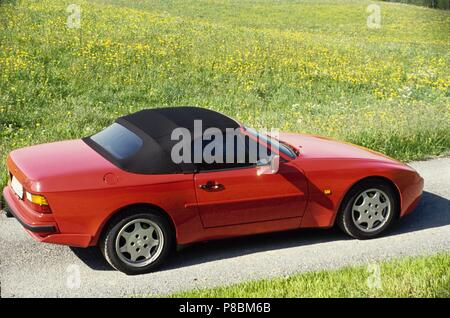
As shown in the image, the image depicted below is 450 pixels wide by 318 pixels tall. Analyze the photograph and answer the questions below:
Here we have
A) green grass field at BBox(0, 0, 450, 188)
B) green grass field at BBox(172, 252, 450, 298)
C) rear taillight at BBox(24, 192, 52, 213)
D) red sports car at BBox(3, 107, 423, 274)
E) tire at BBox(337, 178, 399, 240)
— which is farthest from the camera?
green grass field at BBox(0, 0, 450, 188)

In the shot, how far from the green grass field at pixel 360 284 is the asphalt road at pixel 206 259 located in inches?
16.4

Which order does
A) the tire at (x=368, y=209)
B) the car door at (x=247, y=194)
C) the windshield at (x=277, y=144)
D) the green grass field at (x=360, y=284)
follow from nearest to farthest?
the green grass field at (x=360, y=284) → the car door at (x=247, y=194) → the windshield at (x=277, y=144) → the tire at (x=368, y=209)

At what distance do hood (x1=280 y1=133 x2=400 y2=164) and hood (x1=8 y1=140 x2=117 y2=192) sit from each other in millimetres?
2120

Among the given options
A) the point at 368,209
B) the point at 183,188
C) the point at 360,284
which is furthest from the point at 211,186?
the point at 368,209

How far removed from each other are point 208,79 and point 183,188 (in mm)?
12200

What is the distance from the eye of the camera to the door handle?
243 inches

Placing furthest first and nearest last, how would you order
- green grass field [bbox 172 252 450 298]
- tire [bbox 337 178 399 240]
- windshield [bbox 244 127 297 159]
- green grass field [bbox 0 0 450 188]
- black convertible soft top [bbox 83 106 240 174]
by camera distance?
green grass field [bbox 0 0 450 188] < tire [bbox 337 178 399 240] < windshield [bbox 244 127 297 159] < black convertible soft top [bbox 83 106 240 174] < green grass field [bbox 172 252 450 298]

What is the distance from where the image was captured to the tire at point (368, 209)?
22.5 feet

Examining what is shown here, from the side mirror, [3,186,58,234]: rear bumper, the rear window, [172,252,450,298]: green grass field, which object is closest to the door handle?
the side mirror

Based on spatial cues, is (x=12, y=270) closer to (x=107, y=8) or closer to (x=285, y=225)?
(x=285, y=225)

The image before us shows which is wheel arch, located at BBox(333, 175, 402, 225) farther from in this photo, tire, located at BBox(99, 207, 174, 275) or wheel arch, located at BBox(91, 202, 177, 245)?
wheel arch, located at BBox(91, 202, 177, 245)

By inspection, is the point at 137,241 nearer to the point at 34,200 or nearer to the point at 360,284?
the point at 34,200

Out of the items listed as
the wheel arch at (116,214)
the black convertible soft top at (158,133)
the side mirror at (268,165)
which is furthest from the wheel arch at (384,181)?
the wheel arch at (116,214)

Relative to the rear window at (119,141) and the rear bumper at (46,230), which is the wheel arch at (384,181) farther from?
→ the rear bumper at (46,230)
